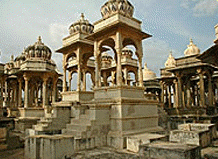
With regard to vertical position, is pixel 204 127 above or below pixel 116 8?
below

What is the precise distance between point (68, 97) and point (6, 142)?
558cm

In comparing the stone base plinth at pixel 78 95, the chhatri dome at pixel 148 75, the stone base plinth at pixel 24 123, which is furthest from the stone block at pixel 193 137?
the chhatri dome at pixel 148 75

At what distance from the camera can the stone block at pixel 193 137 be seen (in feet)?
28.9

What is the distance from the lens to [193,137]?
29.2 ft

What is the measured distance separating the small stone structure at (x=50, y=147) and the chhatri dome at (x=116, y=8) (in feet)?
27.4

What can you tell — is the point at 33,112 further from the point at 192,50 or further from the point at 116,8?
the point at 192,50

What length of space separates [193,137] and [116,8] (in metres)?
8.81

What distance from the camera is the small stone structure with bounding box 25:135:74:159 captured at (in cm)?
791

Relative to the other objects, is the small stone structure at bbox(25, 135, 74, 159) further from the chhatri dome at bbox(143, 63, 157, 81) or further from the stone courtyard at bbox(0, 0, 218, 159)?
the chhatri dome at bbox(143, 63, 157, 81)

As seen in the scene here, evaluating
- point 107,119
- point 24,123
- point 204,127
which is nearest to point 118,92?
point 107,119

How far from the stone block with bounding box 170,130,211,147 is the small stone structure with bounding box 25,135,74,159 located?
4675mm

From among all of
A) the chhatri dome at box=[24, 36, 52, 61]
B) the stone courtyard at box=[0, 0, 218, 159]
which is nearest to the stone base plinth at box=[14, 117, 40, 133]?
the stone courtyard at box=[0, 0, 218, 159]

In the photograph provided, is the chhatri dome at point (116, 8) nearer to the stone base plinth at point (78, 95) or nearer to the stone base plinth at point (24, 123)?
the stone base plinth at point (78, 95)

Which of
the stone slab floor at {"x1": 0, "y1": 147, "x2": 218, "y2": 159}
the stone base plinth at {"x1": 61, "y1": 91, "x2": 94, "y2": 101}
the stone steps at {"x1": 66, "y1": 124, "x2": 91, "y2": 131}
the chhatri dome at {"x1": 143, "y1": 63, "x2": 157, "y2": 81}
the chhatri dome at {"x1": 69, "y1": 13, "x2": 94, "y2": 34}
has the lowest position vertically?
the stone slab floor at {"x1": 0, "y1": 147, "x2": 218, "y2": 159}
